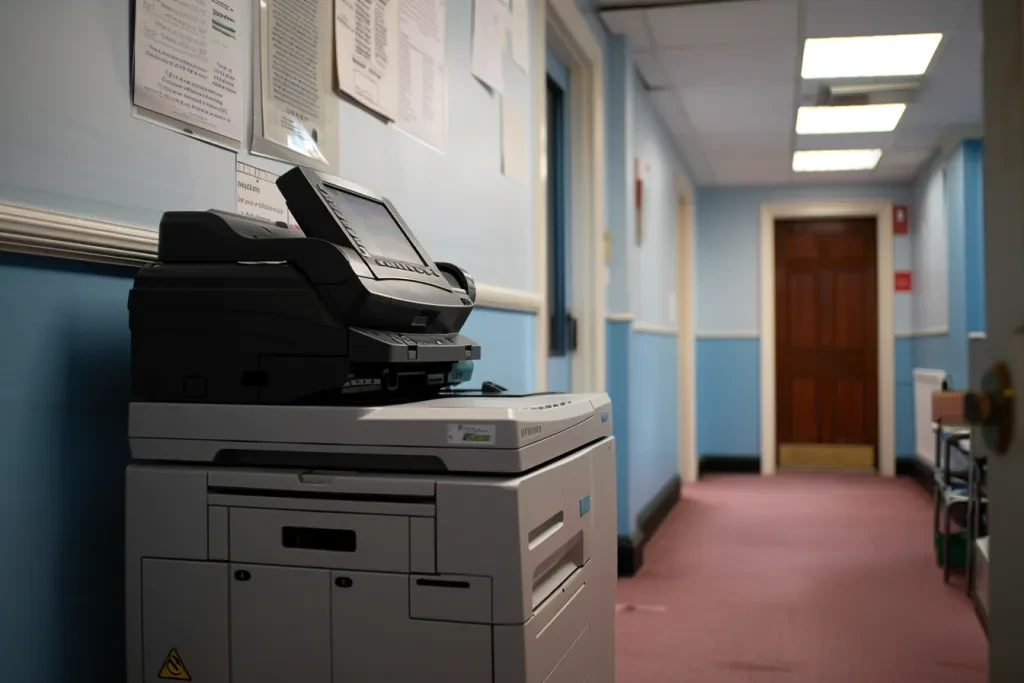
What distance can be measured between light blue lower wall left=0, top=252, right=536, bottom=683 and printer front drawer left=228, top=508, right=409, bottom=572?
0.72 ft

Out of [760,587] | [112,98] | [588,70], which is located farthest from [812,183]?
[112,98]

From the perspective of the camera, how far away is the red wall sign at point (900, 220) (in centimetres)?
738

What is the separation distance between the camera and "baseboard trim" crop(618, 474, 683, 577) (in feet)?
13.2

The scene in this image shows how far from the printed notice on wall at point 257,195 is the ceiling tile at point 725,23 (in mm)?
2655

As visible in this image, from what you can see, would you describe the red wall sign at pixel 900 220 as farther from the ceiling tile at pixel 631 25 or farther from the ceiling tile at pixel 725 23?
the ceiling tile at pixel 631 25

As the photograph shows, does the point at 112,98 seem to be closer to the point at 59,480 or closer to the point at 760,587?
the point at 59,480

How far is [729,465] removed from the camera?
758cm

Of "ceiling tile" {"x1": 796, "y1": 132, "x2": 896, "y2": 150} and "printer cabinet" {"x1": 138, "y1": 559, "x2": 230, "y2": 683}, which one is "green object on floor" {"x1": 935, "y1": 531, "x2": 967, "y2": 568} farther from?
"printer cabinet" {"x1": 138, "y1": 559, "x2": 230, "y2": 683}

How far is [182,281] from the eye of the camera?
112 centimetres

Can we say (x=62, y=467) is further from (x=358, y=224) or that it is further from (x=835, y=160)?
(x=835, y=160)

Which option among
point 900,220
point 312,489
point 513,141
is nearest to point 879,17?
point 513,141

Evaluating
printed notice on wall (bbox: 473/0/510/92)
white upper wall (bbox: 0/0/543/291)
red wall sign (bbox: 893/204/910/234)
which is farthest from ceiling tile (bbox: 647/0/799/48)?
red wall sign (bbox: 893/204/910/234)

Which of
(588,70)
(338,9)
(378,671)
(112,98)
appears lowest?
(378,671)

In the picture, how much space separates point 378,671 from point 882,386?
7011mm
